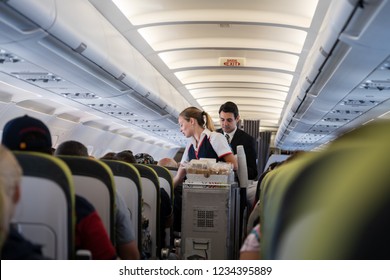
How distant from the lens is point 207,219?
4.48 metres

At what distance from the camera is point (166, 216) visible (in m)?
5.08

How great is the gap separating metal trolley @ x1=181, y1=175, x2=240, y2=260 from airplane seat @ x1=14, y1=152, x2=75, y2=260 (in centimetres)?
242

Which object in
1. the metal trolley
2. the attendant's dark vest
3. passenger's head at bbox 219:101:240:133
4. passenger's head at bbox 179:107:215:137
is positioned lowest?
the metal trolley

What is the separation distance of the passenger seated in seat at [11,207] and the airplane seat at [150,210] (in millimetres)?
2669

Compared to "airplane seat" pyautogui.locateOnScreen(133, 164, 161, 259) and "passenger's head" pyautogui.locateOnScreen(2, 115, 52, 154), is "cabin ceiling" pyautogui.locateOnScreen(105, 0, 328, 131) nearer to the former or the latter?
"airplane seat" pyautogui.locateOnScreen(133, 164, 161, 259)

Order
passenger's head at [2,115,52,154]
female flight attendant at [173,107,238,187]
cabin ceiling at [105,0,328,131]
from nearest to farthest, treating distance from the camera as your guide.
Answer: passenger's head at [2,115,52,154] → female flight attendant at [173,107,238,187] → cabin ceiling at [105,0,328,131]

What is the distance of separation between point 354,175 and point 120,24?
26.1 feet

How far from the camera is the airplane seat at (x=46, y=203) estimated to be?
204 cm

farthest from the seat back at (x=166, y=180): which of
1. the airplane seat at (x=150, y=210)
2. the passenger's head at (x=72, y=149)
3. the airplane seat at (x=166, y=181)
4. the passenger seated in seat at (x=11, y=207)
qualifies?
the passenger seated in seat at (x=11, y=207)

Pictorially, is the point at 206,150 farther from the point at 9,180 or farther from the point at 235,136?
the point at 9,180

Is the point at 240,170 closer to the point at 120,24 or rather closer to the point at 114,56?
the point at 114,56

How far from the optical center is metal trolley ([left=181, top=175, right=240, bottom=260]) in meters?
4.42

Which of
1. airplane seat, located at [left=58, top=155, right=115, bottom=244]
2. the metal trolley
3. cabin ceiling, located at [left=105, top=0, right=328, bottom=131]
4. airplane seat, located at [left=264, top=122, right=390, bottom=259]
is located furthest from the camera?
cabin ceiling, located at [left=105, top=0, right=328, bottom=131]

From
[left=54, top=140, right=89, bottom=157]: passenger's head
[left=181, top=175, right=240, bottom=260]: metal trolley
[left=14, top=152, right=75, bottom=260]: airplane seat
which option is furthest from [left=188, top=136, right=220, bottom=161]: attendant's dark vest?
[left=14, top=152, right=75, bottom=260]: airplane seat
